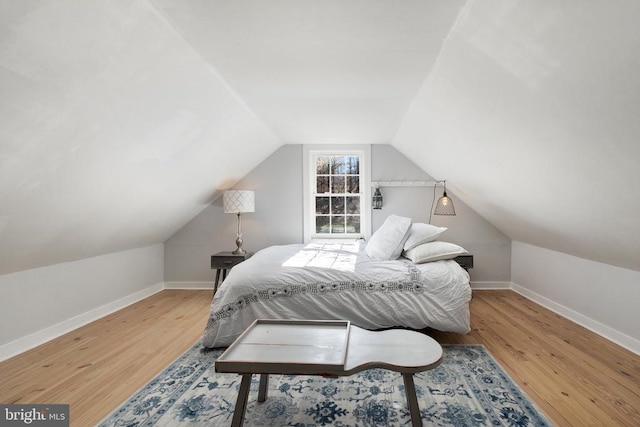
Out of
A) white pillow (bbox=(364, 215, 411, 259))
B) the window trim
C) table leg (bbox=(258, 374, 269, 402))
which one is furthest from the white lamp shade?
table leg (bbox=(258, 374, 269, 402))

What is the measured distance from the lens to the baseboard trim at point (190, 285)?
4.87m

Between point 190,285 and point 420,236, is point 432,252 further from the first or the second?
point 190,285

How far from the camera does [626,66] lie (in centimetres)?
130

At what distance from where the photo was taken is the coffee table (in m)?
1.66

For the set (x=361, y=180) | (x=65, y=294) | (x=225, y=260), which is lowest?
(x=65, y=294)

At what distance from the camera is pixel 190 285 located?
4883 millimetres

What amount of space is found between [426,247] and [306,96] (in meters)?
1.83

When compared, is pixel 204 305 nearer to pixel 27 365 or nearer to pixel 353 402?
pixel 27 365

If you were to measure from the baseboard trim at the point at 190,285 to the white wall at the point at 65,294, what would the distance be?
368mm

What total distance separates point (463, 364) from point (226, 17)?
2.78m

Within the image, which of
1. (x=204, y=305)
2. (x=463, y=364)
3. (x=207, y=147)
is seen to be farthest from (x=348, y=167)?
(x=463, y=364)

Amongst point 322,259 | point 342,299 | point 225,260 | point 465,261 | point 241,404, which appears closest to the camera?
point 241,404

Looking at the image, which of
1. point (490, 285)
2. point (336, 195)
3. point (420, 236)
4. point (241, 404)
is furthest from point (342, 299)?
point (490, 285)

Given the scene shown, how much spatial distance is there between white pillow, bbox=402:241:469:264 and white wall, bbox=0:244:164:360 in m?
3.37
